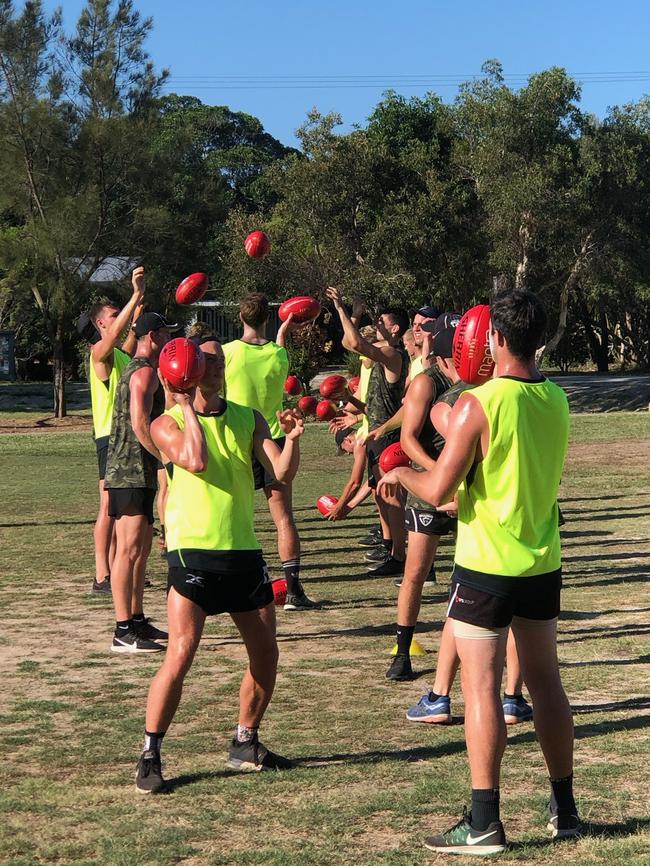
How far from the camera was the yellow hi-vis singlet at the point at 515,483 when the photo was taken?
14.5 feet

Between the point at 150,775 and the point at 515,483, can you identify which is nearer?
the point at 515,483

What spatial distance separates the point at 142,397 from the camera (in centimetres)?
763

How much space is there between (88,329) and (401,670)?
12.7 ft

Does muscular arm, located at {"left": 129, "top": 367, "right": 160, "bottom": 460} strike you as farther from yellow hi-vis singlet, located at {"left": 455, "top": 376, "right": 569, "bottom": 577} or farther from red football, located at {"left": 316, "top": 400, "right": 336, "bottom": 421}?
yellow hi-vis singlet, located at {"left": 455, "top": 376, "right": 569, "bottom": 577}

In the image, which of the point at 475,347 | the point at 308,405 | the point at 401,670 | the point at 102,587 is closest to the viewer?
the point at 475,347

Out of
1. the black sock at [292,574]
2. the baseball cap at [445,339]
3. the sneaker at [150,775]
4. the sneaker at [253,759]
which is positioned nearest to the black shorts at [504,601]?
the sneaker at [253,759]

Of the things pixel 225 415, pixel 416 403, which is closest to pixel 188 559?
pixel 225 415

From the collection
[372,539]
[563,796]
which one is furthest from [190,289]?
[563,796]

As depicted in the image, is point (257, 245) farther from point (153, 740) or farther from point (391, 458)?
point (153, 740)

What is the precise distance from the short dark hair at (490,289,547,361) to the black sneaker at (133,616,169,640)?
4474 millimetres

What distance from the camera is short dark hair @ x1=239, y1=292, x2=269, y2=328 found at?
29.9ft

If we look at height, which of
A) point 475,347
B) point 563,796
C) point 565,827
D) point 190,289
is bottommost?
point 565,827

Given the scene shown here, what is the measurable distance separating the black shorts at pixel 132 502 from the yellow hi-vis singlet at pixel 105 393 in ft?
3.99

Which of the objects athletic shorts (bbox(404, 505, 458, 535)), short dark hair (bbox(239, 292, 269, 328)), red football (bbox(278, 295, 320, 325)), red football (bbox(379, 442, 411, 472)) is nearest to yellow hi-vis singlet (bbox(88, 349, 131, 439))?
short dark hair (bbox(239, 292, 269, 328))
